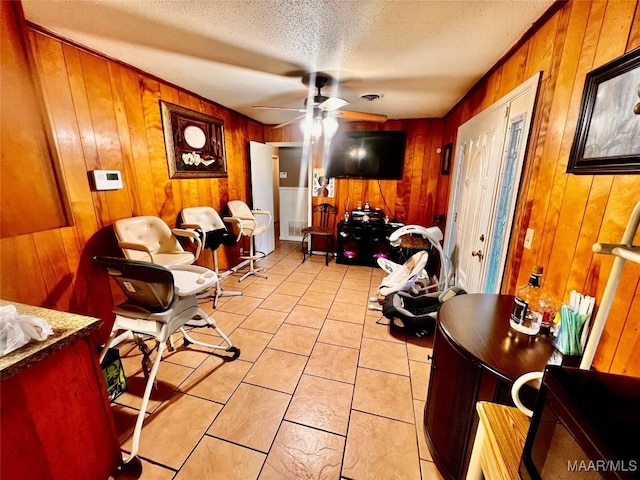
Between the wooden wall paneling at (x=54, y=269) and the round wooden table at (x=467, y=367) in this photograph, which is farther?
the wooden wall paneling at (x=54, y=269)

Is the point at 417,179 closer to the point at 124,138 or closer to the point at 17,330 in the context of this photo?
the point at 124,138

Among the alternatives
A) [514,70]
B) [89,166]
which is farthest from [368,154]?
[89,166]

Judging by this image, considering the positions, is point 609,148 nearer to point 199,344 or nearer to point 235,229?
point 199,344

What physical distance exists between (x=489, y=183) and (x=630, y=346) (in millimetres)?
1517

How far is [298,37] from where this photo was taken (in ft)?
5.52

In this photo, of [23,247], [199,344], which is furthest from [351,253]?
[23,247]

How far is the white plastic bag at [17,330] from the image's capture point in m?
0.83

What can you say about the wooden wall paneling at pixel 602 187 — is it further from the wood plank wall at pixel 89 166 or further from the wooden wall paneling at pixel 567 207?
the wood plank wall at pixel 89 166

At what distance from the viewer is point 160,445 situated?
1409 millimetres

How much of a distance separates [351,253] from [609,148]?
3.51 m

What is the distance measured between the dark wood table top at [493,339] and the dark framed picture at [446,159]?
102 inches

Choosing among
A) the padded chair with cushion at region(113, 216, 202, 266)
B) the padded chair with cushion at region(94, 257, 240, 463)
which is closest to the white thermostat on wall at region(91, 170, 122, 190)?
the padded chair with cushion at region(113, 216, 202, 266)

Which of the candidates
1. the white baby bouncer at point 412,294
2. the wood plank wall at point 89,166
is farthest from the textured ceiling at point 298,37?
the white baby bouncer at point 412,294

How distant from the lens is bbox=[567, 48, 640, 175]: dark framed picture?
0.88 m
